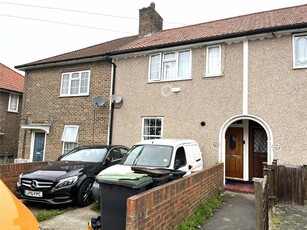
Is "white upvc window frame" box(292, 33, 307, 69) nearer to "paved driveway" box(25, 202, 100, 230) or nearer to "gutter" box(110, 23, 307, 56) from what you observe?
"gutter" box(110, 23, 307, 56)

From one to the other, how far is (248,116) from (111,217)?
6426 millimetres

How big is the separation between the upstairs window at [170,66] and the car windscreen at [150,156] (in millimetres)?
4341

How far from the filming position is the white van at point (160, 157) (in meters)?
6.12

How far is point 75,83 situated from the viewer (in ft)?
42.2

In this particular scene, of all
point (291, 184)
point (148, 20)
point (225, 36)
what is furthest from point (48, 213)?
point (148, 20)

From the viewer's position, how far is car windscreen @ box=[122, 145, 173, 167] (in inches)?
244

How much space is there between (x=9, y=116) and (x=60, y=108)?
282 inches

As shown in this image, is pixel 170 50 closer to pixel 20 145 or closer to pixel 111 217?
pixel 111 217

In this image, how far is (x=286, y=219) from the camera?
5598 mm

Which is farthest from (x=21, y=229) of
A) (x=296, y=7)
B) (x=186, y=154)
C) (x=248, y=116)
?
(x=296, y=7)

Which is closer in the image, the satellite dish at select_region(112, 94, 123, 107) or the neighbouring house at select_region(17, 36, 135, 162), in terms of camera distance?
the satellite dish at select_region(112, 94, 123, 107)

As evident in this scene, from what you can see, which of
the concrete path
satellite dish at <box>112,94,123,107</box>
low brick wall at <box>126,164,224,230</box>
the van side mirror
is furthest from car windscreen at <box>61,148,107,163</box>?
satellite dish at <box>112,94,123,107</box>

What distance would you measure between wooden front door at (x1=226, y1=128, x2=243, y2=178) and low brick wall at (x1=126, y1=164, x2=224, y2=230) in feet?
11.8

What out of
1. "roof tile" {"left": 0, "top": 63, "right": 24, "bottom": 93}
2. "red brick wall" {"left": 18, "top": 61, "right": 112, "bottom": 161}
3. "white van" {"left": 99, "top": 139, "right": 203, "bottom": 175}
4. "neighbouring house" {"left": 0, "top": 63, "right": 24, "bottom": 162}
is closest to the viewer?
"white van" {"left": 99, "top": 139, "right": 203, "bottom": 175}
